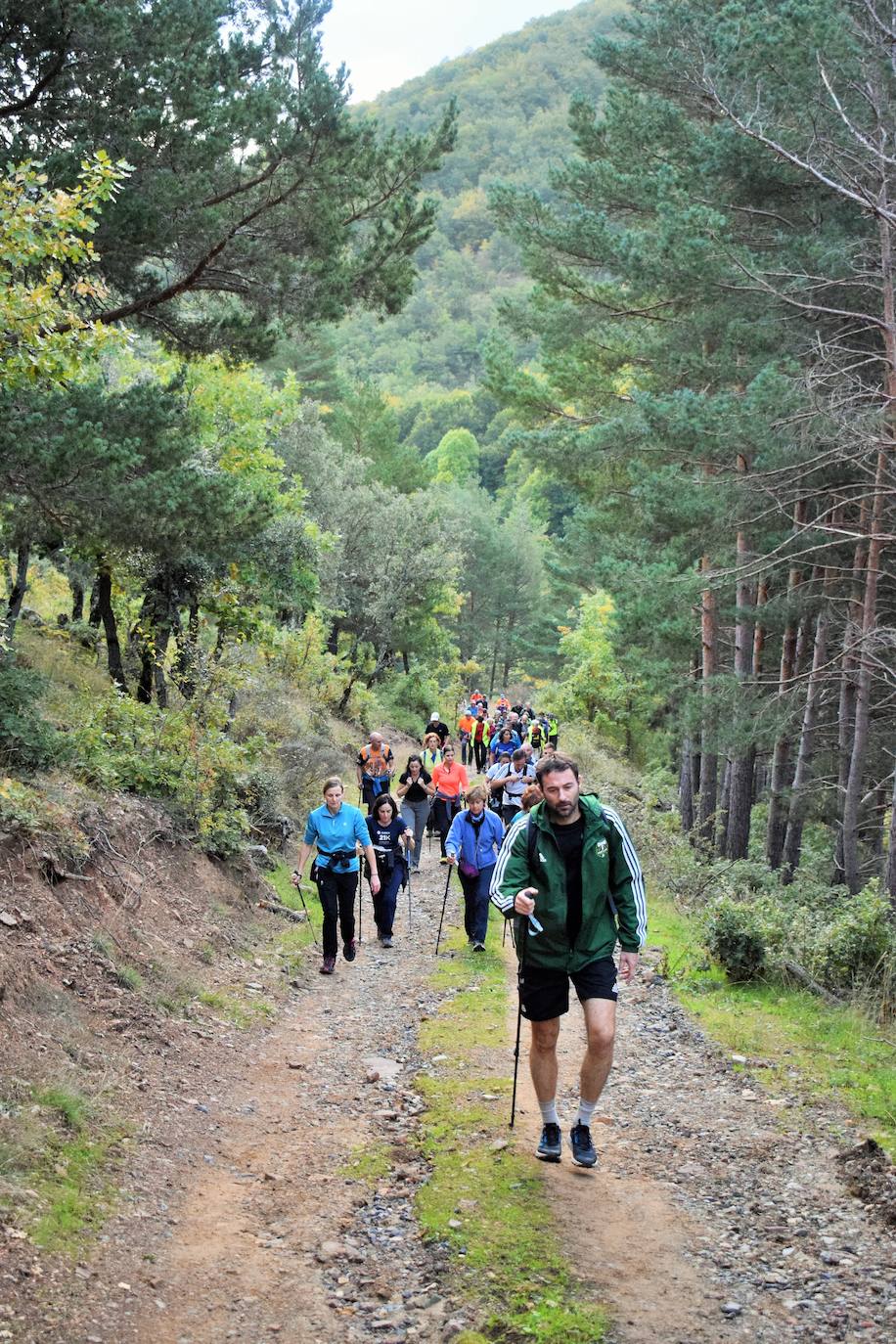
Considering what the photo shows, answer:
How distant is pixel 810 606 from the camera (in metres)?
18.0

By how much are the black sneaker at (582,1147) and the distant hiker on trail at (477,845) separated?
5567mm

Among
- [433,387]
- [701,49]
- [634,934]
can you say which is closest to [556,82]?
[433,387]

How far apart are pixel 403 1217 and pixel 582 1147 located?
1034 millimetres

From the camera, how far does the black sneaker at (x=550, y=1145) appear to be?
5.86 metres

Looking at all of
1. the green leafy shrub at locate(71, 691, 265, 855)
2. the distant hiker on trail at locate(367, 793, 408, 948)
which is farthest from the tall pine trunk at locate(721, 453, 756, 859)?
the green leafy shrub at locate(71, 691, 265, 855)

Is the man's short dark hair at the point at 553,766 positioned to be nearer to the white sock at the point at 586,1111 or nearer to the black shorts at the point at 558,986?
the black shorts at the point at 558,986

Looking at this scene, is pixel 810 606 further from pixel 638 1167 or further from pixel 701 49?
pixel 638 1167

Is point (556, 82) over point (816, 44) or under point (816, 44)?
over

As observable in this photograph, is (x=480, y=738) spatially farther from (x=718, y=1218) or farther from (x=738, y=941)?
(x=718, y=1218)

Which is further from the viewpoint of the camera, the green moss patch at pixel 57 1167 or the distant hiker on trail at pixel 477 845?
the distant hiker on trail at pixel 477 845

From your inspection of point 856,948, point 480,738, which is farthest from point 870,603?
point 480,738

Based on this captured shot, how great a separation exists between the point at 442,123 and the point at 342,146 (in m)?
1.50

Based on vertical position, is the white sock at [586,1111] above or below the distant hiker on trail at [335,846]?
above

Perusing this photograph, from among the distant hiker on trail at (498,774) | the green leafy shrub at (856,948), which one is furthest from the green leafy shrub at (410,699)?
the green leafy shrub at (856,948)
